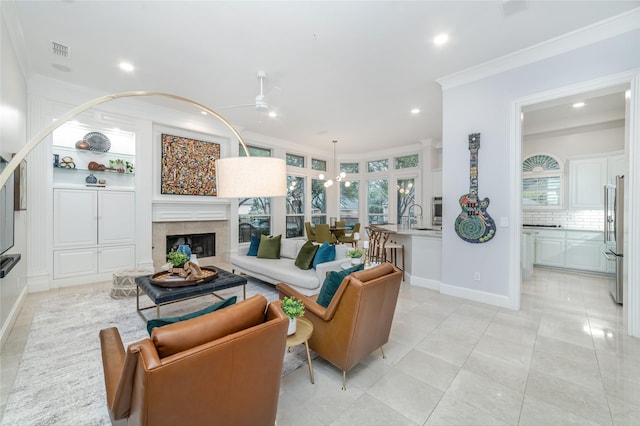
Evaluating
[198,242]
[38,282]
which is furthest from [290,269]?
[38,282]

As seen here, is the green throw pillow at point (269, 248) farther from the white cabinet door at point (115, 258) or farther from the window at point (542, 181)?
the window at point (542, 181)

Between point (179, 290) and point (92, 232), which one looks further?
point (92, 232)

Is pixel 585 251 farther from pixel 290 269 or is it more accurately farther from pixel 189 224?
pixel 189 224

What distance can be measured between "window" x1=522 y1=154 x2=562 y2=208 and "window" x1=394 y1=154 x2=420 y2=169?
267 cm

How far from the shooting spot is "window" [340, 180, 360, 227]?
9219 millimetres

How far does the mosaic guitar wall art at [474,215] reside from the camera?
3.54m

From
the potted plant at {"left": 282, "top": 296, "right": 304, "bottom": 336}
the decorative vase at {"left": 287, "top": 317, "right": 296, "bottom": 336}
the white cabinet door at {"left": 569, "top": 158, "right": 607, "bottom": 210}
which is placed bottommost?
the decorative vase at {"left": 287, "top": 317, "right": 296, "bottom": 336}

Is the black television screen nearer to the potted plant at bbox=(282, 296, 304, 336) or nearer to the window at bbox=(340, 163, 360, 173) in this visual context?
the potted plant at bbox=(282, 296, 304, 336)

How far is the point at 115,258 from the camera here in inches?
187

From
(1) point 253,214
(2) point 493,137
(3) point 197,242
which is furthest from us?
(1) point 253,214

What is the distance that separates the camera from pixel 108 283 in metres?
4.55

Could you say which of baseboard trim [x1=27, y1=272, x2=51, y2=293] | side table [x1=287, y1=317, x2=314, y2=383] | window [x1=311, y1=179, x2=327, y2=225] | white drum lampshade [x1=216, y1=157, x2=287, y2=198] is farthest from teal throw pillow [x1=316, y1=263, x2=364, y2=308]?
window [x1=311, y1=179, x2=327, y2=225]

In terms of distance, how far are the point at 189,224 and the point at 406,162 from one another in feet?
20.3

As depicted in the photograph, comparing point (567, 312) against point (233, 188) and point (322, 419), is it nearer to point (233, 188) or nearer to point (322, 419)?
point (322, 419)
